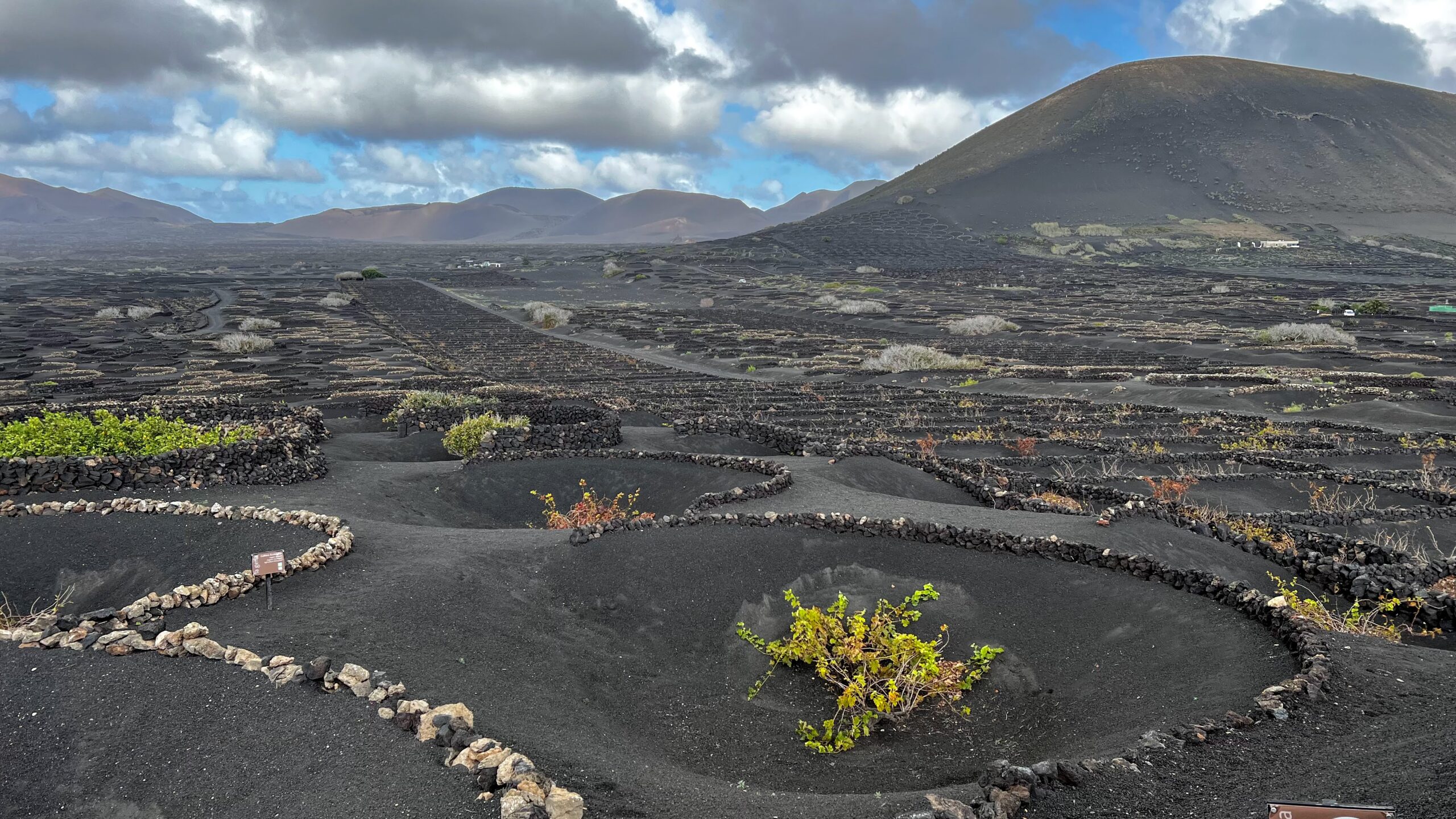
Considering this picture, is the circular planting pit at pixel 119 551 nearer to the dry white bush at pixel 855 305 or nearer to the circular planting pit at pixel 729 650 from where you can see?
the circular planting pit at pixel 729 650

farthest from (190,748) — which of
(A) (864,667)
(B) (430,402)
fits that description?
(B) (430,402)

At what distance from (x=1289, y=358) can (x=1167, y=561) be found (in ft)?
104

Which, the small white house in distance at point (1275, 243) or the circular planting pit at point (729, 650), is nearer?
the circular planting pit at point (729, 650)

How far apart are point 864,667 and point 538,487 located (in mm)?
8914

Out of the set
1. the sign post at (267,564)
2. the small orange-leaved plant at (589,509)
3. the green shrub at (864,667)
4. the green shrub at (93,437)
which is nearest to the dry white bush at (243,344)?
the green shrub at (93,437)

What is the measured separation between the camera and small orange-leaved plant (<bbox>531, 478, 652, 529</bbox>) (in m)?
13.1

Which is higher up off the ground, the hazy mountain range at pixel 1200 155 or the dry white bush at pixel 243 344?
the hazy mountain range at pixel 1200 155

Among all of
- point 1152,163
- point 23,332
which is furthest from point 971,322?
point 1152,163

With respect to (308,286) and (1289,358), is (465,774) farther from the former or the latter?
(308,286)

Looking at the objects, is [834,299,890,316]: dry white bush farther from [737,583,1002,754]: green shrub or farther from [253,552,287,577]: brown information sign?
[253,552,287,577]: brown information sign

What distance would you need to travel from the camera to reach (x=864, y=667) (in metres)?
7.78

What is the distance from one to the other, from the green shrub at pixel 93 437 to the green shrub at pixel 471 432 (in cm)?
433

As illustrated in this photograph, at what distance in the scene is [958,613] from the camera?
955cm

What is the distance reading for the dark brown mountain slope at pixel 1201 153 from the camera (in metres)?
125
